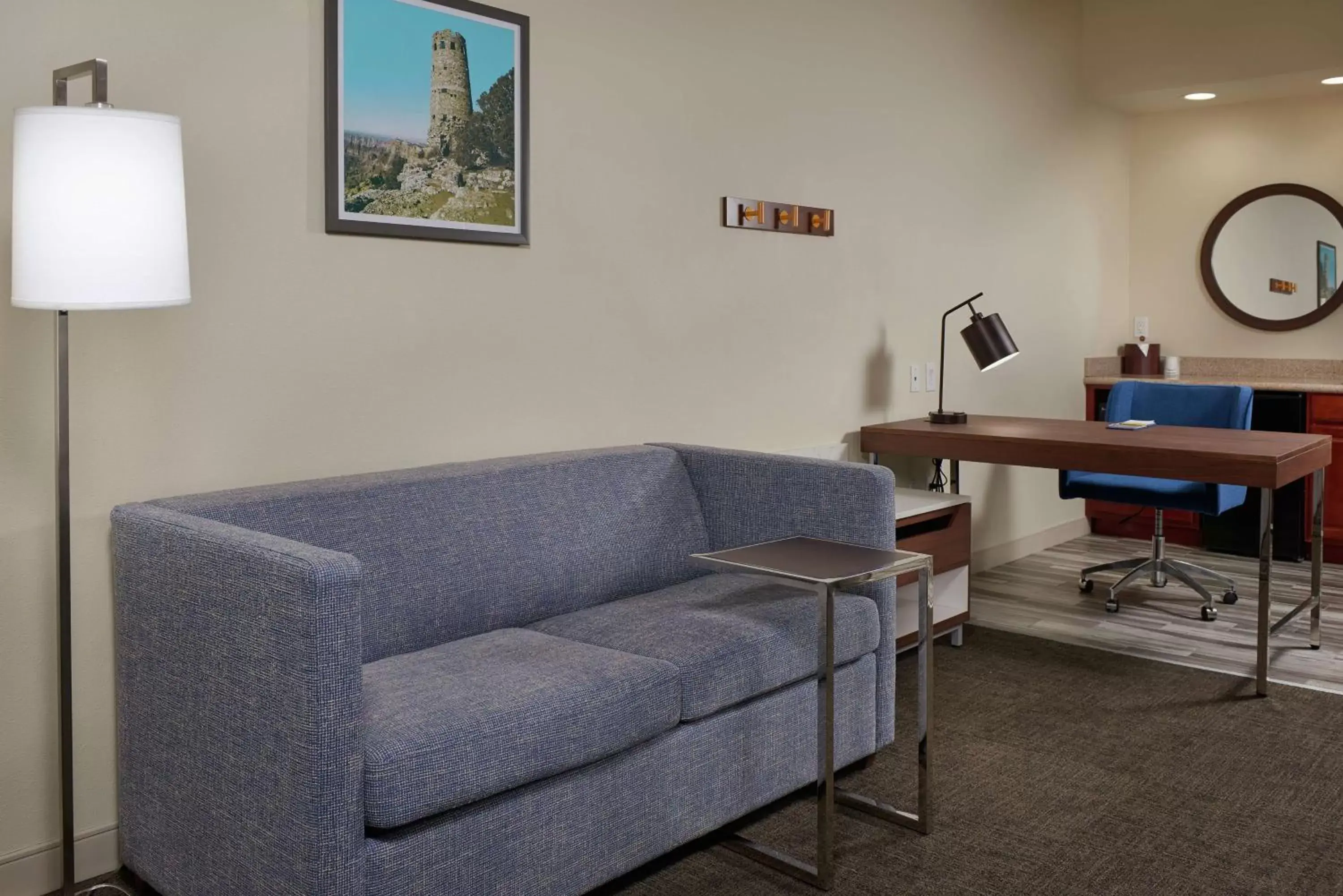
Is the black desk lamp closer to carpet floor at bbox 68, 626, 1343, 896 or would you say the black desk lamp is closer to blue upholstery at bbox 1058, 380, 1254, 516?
blue upholstery at bbox 1058, 380, 1254, 516

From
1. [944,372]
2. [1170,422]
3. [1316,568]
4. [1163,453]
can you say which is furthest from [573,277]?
[1170,422]

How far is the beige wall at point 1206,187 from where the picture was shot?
5.68 m

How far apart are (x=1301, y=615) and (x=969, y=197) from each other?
81.7 inches

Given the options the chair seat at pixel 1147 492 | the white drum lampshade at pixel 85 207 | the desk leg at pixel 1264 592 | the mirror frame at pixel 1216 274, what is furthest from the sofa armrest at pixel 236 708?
the mirror frame at pixel 1216 274

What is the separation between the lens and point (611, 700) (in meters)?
2.15

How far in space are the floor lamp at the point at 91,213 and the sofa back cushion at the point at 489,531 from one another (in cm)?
49

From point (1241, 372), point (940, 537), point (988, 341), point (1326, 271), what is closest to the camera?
point (940, 537)

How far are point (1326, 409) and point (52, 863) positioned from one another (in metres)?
5.15

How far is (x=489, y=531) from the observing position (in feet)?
8.89

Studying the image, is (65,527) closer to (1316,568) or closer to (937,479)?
(937,479)

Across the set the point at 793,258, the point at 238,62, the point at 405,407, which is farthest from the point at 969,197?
the point at 238,62

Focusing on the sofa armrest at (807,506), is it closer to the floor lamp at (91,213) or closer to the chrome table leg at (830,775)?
the chrome table leg at (830,775)

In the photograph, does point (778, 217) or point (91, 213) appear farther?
point (778, 217)

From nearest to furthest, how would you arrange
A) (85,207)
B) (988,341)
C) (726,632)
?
(85,207) → (726,632) → (988,341)
